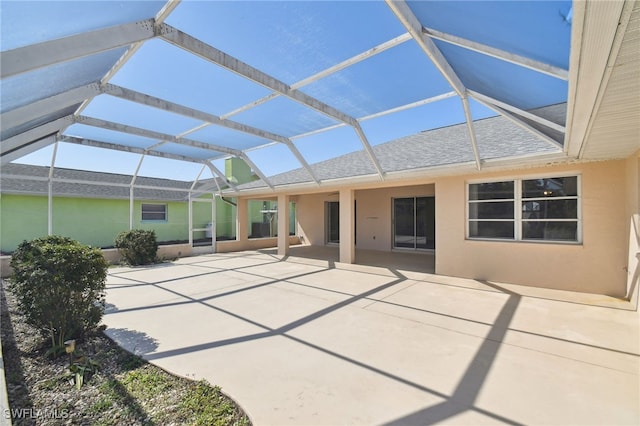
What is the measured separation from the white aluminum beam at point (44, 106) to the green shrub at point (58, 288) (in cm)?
178

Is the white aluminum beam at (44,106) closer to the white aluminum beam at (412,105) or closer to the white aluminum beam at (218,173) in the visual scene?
the white aluminum beam at (412,105)

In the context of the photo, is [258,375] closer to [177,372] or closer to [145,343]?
[177,372]

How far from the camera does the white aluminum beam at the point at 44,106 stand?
3928 mm

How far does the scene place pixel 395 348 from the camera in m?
3.84

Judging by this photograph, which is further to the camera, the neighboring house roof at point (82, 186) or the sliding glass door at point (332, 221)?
the sliding glass door at point (332, 221)

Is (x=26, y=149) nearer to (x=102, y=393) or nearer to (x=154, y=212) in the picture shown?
(x=102, y=393)

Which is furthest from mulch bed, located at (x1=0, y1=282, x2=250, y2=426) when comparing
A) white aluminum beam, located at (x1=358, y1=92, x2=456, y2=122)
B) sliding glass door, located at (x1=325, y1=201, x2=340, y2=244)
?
sliding glass door, located at (x1=325, y1=201, x2=340, y2=244)

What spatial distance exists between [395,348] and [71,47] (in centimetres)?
501

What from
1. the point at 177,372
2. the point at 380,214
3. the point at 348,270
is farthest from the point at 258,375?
the point at 380,214

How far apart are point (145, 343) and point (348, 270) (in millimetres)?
6196

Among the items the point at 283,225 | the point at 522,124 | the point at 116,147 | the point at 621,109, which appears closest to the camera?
the point at 621,109

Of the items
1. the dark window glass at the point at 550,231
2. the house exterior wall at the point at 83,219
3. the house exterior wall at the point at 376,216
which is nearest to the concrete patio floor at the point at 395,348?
the dark window glass at the point at 550,231

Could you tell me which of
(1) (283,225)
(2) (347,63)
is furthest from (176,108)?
(1) (283,225)

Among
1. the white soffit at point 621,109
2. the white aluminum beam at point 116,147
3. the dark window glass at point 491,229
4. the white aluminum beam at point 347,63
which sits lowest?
the dark window glass at point 491,229
